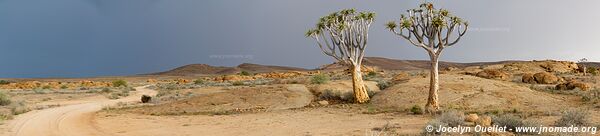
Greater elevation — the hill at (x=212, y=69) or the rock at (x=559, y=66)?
the hill at (x=212, y=69)

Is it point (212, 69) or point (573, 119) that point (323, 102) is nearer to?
point (573, 119)

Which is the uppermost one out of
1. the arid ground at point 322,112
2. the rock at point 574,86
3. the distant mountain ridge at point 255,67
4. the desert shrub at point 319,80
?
the distant mountain ridge at point 255,67

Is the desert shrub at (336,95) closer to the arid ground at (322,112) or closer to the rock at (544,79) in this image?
the arid ground at (322,112)

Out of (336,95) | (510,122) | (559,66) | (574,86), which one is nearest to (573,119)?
(510,122)

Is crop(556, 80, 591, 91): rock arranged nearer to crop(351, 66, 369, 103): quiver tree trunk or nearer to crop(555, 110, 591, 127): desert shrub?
crop(351, 66, 369, 103): quiver tree trunk

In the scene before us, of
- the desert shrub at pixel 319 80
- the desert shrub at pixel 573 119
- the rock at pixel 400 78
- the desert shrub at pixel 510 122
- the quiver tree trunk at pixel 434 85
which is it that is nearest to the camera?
the desert shrub at pixel 510 122

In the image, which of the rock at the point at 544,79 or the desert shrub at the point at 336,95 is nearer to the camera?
the desert shrub at the point at 336,95

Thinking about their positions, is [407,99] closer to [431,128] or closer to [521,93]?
[521,93]

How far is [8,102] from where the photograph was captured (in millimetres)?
26922

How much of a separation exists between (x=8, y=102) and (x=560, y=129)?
1034 inches

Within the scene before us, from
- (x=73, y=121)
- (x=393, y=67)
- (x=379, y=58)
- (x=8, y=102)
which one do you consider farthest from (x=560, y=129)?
(x=379, y=58)

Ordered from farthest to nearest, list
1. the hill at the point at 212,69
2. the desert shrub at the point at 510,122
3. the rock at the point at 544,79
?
the hill at the point at 212,69 < the rock at the point at 544,79 < the desert shrub at the point at 510,122

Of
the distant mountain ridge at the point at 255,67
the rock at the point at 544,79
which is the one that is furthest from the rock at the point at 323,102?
the distant mountain ridge at the point at 255,67

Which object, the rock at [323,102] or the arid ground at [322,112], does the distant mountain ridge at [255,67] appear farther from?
the rock at [323,102]
